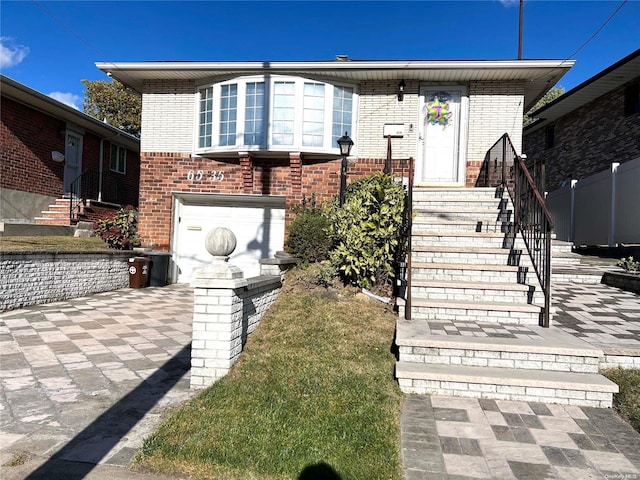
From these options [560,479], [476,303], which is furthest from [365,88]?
[560,479]

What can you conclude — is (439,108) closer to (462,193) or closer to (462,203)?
(462,193)

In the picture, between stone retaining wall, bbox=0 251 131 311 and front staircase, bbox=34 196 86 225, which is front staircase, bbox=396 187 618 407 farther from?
front staircase, bbox=34 196 86 225

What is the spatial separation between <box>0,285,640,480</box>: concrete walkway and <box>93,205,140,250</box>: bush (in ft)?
16.4

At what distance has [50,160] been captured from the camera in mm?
12438

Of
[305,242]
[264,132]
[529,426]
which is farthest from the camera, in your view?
[264,132]

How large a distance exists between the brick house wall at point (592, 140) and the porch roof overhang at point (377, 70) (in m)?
3.14

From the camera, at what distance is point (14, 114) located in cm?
1114

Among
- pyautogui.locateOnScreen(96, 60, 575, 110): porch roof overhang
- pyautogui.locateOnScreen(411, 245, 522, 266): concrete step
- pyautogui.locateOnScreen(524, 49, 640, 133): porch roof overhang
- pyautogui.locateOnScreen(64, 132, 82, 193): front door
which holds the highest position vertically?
pyautogui.locateOnScreen(524, 49, 640, 133): porch roof overhang

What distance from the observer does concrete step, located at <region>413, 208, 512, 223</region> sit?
6.98 metres

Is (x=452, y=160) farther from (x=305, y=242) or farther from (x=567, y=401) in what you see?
(x=567, y=401)

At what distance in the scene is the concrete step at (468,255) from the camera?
5801 millimetres

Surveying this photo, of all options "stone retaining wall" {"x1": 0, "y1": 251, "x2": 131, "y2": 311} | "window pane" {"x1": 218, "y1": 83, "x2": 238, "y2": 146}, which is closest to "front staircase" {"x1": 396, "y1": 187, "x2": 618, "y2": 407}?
"window pane" {"x1": 218, "y1": 83, "x2": 238, "y2": 146}

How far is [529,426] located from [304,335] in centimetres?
243

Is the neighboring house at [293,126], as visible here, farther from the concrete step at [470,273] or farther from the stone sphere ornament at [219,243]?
the stone sphere ornament at [219,243]
